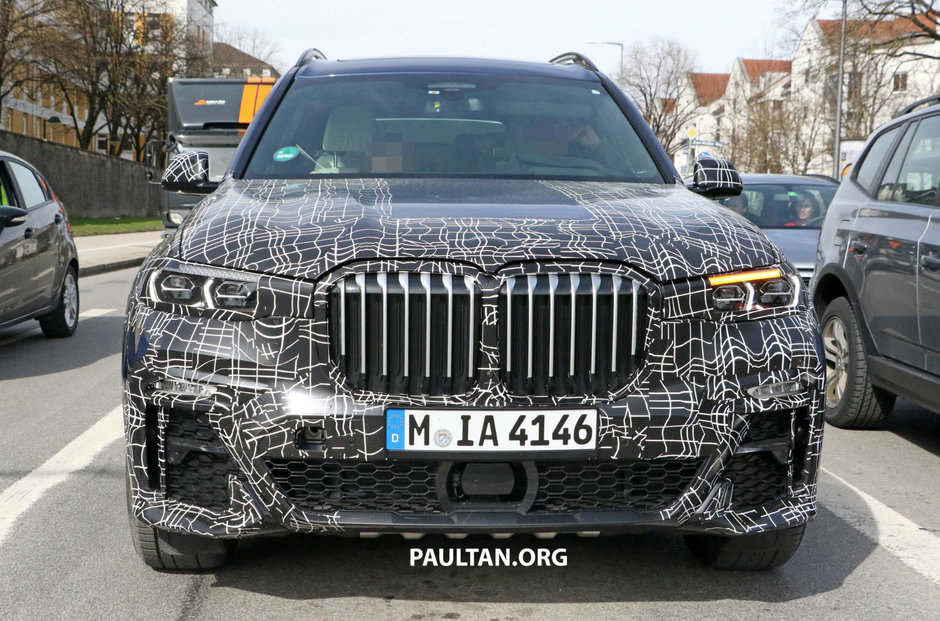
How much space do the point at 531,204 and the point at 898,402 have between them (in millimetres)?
4821

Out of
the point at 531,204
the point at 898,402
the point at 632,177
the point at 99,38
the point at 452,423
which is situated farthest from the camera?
the point at 99,38

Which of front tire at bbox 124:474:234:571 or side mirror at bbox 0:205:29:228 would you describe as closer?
front tire at bbox 124:474:234:571

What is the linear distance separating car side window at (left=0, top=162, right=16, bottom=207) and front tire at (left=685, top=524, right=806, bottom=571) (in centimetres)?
748

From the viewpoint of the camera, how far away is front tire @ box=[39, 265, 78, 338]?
1010cm

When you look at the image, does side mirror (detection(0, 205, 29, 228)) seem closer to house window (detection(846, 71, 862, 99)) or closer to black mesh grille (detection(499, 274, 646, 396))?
black mesh grille (detection(499, 274, 646, 396))

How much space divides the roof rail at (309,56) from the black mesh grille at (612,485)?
279 cm

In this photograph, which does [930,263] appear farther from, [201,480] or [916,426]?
[201,480]

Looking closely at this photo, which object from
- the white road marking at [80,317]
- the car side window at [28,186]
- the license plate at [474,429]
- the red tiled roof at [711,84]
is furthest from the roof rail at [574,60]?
the red tiled roof at [711,84]

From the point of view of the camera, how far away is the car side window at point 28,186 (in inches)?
381

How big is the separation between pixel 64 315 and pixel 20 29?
119 ft

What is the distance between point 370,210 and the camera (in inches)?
135

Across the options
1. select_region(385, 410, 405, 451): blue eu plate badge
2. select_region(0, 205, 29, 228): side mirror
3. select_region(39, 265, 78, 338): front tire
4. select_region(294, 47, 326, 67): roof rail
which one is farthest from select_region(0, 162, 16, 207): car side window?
select_region(385, 410, 405, 451): blue eu plate badge

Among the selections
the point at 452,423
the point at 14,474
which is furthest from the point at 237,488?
the point at 14,474

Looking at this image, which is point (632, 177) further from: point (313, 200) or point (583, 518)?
point (583, 518)
